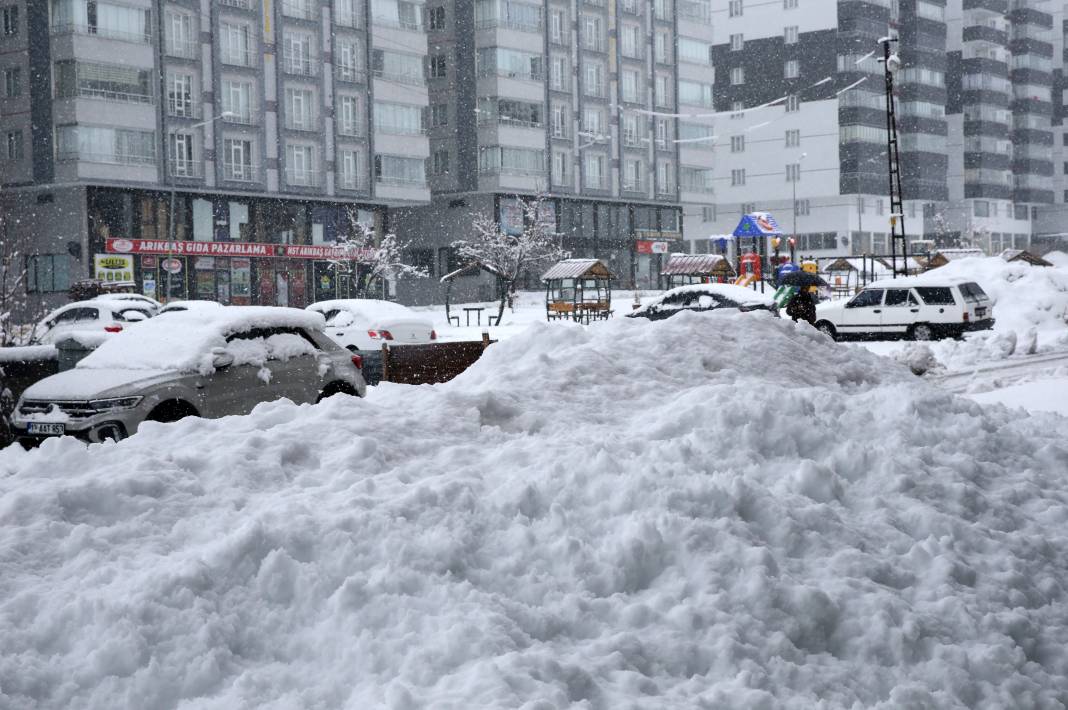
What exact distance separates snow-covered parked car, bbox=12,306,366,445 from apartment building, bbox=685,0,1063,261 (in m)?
73.2

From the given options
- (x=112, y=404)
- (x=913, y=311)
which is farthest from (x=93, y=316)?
(x=913, y=311)

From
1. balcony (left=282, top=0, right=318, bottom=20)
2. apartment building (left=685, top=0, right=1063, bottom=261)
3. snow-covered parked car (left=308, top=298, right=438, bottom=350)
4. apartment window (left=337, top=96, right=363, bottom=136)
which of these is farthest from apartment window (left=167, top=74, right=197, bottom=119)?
apartment building (left=685, top=0, right=1063, bottom=261)

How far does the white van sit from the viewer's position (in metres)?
27.5

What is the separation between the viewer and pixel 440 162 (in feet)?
225

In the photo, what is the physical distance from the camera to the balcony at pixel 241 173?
176ft

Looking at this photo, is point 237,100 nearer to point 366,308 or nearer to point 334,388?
point 366,308

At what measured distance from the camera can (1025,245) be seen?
107 meters

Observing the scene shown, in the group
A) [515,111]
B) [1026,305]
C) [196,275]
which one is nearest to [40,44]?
[196,275]

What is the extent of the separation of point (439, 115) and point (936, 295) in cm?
4543

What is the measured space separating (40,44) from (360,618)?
2053 inches

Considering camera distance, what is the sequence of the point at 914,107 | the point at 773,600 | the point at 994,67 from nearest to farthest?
the point at 773,600 → the point at 914,107 → the point at 994,67

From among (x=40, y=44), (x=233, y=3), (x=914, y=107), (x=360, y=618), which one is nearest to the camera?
(x=360, y=618)

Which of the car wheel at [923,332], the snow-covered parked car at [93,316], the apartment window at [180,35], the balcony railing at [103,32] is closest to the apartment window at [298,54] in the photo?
the apartment window at [180,35]

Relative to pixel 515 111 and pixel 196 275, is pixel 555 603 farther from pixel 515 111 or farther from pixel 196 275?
pixel 515 111
